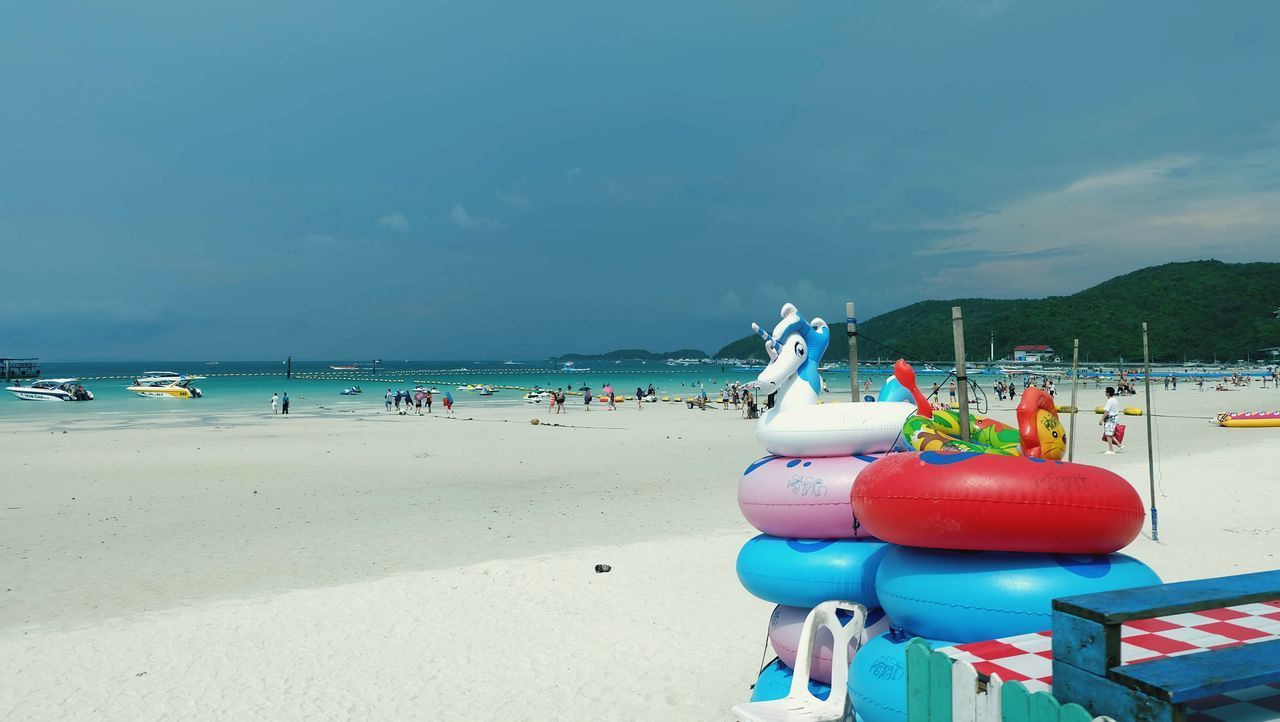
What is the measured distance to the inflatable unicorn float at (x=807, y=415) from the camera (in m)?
5.83

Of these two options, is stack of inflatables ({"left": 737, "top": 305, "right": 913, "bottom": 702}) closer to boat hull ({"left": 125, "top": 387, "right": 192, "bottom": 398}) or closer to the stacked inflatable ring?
the stacked inflatable ring

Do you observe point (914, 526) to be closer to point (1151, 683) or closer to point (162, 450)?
point (1151, 683)

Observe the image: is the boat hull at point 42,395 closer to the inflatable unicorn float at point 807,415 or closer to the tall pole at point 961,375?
the inflatable unicorn float at point 807,415

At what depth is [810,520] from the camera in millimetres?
5684

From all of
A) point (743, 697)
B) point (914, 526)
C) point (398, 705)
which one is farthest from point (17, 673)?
point (914, 526)

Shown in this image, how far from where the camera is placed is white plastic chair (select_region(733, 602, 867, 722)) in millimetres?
5148

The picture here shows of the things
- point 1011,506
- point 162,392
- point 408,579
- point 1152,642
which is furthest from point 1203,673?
point 162,392

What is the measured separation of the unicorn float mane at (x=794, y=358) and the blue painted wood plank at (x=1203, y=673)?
3.88 meters

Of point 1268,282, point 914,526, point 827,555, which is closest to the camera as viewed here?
point 914,526

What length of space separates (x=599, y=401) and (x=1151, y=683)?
181 feet

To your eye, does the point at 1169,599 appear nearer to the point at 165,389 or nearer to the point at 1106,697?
the point at 1106,697

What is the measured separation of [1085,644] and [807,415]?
11.5ft

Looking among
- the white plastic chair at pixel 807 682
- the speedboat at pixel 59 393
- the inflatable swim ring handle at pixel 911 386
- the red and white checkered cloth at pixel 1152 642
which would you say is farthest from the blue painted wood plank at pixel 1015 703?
the speedboat at pixel 59 393

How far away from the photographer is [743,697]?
6.46 metres
